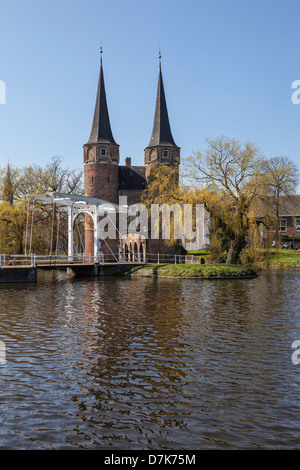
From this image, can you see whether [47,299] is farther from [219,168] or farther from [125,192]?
[125,192]

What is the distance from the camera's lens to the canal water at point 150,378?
5.54 metres

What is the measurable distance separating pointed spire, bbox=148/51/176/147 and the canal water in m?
26.7

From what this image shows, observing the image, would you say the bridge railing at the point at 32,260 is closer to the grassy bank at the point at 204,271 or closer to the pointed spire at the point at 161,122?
the grassy bank at the point at 204,271

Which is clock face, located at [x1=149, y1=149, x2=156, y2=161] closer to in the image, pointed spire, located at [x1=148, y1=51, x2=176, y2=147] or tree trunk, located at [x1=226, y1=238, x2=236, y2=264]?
pointed spire, located at [x1=148, y1=51, x2=176, y2=147]

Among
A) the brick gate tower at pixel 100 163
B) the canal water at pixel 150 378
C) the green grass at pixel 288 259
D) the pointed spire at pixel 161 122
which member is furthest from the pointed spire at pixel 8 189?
the canal water at pixel 150 378

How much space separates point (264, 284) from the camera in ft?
76.6

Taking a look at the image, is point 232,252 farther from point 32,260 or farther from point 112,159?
point 112,159

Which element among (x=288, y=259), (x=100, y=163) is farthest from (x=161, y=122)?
(x=288, y=259)

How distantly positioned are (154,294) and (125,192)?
21.7 meters

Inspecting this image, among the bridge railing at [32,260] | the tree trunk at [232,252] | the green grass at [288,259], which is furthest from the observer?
the green grass at [288,259]

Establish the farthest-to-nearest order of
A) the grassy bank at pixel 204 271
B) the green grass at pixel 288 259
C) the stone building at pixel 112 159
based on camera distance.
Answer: the stone building at pixel 112 159 < the green grass at pixel 288 259 < the grassy bank at pixel 204 271

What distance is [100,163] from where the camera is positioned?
38.7 m

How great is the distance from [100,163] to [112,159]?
3.82 feet
